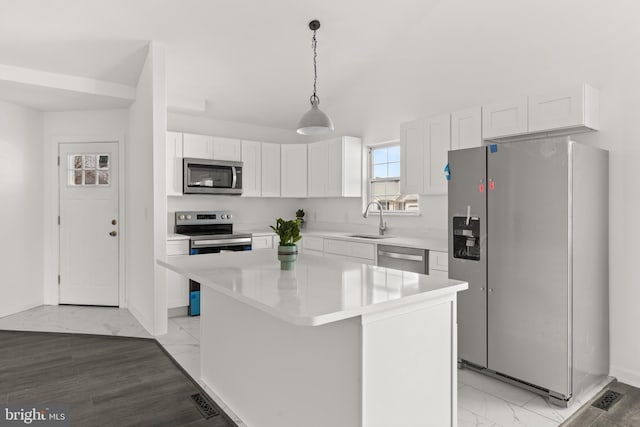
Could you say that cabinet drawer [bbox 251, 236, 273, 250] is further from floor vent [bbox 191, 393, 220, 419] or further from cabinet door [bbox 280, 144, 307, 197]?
floor vent [bbox 191, 393, 220, 419]

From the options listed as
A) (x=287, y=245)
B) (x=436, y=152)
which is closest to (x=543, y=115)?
(x=436, y=152)

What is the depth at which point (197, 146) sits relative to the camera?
485 cm

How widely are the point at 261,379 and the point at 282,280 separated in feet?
2.29

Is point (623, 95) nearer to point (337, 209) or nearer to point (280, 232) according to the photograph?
point (280, 232)

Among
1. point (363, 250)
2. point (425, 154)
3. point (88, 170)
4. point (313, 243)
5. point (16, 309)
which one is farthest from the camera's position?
point (313, 243)

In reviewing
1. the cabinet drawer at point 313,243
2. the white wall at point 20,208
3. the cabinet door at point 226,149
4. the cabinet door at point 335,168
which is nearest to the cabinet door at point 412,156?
the cabinet door at point 335,168

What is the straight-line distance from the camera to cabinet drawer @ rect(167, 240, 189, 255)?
437 centimetres

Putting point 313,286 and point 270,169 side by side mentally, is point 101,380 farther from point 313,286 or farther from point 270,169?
point 270,169

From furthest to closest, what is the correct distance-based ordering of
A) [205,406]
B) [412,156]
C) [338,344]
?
[412,156] → [205,406] → [338,344]

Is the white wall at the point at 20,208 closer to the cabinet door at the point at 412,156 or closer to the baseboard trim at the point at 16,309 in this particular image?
the baseboard trim at the point at 16,309

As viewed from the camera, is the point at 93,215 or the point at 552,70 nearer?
the point at 552,70

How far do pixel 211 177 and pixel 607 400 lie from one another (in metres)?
4.28

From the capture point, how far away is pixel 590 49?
301 centimetres

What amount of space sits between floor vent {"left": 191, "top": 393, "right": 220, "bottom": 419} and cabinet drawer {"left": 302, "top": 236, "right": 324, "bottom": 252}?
255cm
